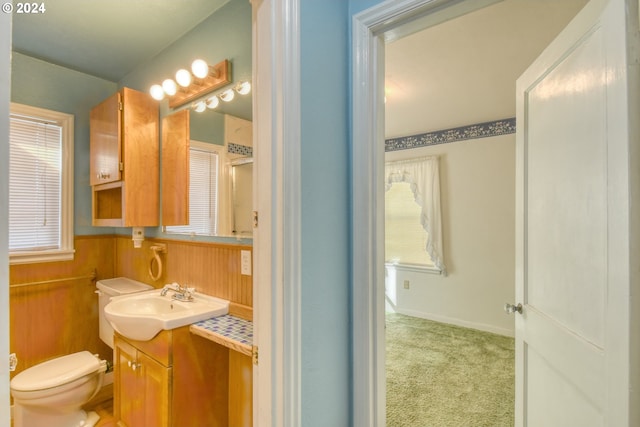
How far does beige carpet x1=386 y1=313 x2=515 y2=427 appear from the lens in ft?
6.55

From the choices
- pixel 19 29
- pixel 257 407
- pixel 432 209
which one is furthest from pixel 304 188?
pixel 432 209

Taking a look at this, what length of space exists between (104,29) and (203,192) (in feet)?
3.97

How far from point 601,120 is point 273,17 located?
3.20ft

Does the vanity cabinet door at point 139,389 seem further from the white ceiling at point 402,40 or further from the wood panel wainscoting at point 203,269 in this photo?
the white ceiling at point 402,40

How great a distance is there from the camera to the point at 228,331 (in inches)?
55.8

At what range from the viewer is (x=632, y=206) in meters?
0.70

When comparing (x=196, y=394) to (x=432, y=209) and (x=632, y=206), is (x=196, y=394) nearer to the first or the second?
(x=632, y=206)

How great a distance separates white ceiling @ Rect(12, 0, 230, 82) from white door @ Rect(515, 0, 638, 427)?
171 cm

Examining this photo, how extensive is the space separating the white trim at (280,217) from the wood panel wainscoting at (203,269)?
718 mm

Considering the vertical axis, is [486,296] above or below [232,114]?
below

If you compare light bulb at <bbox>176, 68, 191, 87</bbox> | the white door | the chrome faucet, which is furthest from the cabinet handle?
the white door

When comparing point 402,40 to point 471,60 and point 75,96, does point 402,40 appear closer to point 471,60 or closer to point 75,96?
point 471,60

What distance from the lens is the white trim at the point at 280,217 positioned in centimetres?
86

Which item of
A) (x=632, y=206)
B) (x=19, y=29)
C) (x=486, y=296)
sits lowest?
(x=486, y=296)
